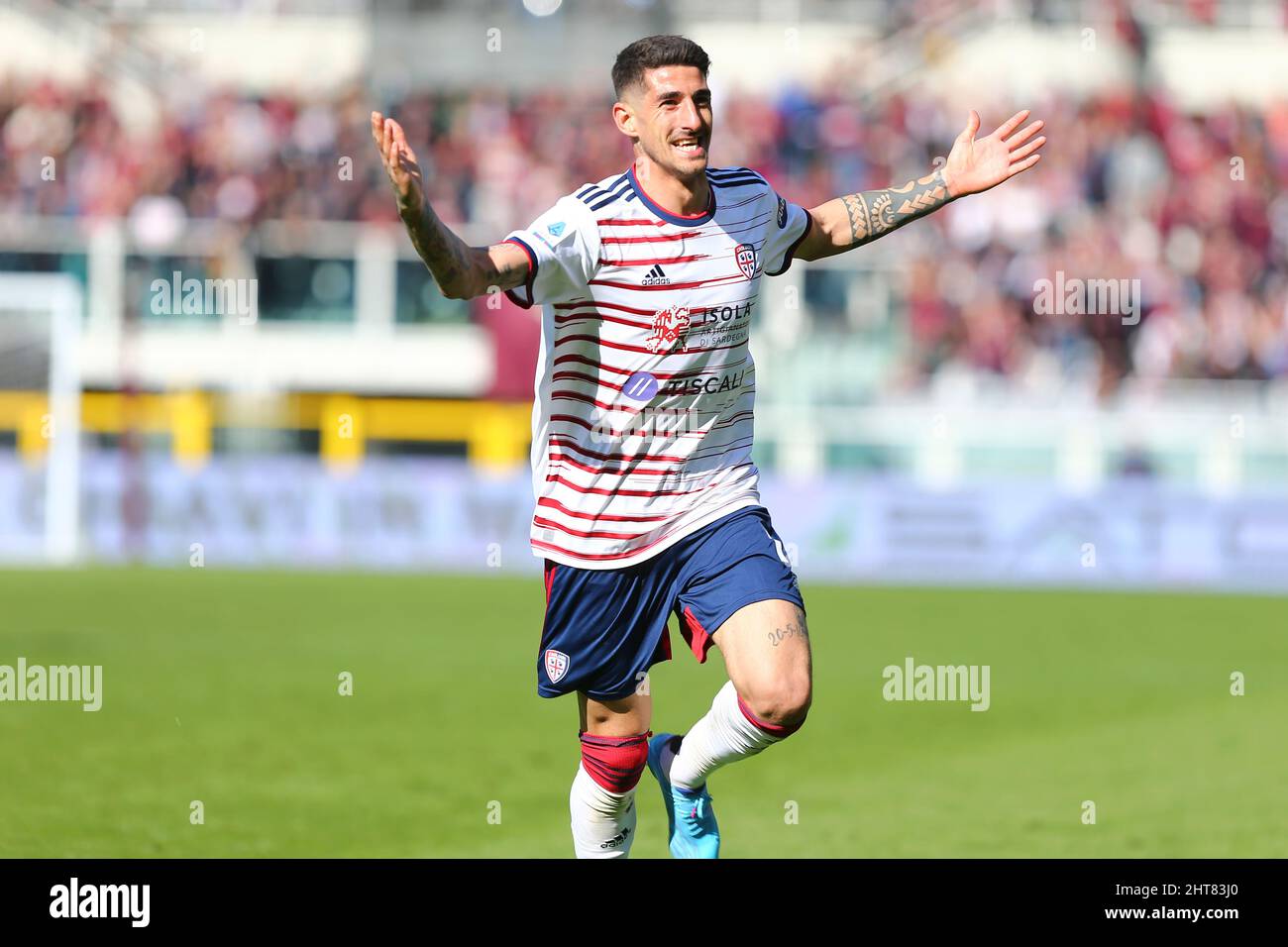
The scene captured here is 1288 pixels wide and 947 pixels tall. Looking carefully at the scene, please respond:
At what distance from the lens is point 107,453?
2056 cm

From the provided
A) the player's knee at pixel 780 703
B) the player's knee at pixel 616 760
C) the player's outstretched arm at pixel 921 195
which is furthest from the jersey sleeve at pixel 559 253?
the player's knee at pixel 616 760

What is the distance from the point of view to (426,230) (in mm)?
5375

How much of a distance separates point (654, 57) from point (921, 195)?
4.15ft

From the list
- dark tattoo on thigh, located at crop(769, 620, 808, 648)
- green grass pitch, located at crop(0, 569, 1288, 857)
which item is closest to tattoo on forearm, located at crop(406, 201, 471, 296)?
dark tattoo on thigh, located at crop(769, 620, 808, 648)

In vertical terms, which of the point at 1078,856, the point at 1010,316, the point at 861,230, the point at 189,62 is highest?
the point at 189,62

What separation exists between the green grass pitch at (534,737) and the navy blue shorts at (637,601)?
3.83 ft

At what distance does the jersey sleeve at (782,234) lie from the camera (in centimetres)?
657

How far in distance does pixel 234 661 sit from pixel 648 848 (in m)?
6.29

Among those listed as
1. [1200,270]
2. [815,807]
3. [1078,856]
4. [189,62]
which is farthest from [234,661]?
[189,62]

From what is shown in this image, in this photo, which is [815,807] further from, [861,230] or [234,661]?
[234,661]

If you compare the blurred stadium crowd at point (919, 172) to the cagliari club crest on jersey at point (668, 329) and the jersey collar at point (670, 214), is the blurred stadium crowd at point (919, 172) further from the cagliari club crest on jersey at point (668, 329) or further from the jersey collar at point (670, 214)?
the cagliari club crest on jersey at point (668, 329)

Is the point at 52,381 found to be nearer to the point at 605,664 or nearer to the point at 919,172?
the point at 919,172
